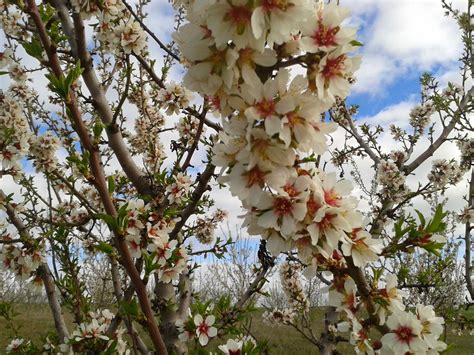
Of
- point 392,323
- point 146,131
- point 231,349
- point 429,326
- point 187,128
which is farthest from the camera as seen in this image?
point 146,131

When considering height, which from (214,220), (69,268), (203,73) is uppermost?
(214,220)

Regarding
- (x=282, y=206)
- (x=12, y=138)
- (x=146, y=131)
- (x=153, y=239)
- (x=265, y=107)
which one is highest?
(x=146, y=131)

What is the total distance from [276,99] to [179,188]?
2.18 m

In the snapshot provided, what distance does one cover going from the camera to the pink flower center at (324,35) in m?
0.97

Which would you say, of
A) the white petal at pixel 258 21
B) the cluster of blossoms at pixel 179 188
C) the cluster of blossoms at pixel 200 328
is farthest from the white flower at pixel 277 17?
the cluster of blossoms at pixel 179 188

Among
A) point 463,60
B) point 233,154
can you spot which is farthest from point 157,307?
point 463,60

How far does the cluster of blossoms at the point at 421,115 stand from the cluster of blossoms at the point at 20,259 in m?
5.52

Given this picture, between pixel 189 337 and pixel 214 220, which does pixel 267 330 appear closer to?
pixel 214 220

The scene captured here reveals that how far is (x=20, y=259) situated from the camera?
2611 mm

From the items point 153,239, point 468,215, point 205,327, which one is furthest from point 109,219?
point 468,215

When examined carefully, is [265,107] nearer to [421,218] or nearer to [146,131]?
[421,218]

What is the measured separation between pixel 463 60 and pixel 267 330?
18.4 metres

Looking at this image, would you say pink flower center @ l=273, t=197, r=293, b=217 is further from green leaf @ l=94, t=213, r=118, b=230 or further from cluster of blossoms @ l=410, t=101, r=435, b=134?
cluster of blossoms @ l=410, t=101, r=435, b=134

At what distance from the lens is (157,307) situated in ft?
9.24
